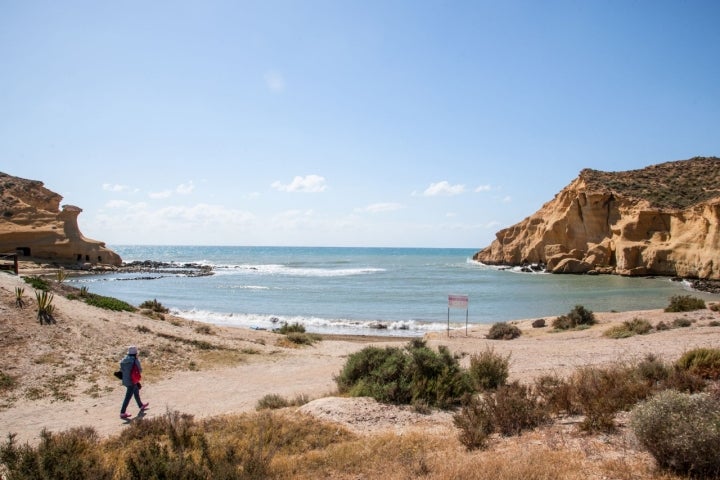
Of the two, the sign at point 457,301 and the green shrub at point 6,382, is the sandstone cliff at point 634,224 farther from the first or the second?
the green shrub at point 6,382

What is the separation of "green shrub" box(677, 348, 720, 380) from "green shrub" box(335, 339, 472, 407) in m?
3.91

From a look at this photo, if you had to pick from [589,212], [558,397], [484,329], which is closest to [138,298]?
[484,329]

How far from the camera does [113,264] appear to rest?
68.2m

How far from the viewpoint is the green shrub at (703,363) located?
806 centimetres

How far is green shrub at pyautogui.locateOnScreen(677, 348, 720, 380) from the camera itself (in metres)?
8.06

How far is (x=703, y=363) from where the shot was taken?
27.2ft

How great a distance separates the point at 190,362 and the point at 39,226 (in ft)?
180

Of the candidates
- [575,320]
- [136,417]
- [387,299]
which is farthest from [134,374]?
[387,299]

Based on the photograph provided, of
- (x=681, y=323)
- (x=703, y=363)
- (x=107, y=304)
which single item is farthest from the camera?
(x=107, y=304)

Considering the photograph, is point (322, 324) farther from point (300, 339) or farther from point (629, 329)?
point (629, 329)

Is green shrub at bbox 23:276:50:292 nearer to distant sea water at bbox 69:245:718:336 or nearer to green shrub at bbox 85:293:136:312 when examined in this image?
green shrub at bbox 85:293:136:312

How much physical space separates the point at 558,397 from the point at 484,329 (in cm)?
1678

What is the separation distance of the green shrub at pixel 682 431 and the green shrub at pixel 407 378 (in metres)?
3.75

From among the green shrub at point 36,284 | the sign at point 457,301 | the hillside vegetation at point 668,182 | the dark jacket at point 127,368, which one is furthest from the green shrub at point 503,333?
the hillside vegetation at point 668,182
